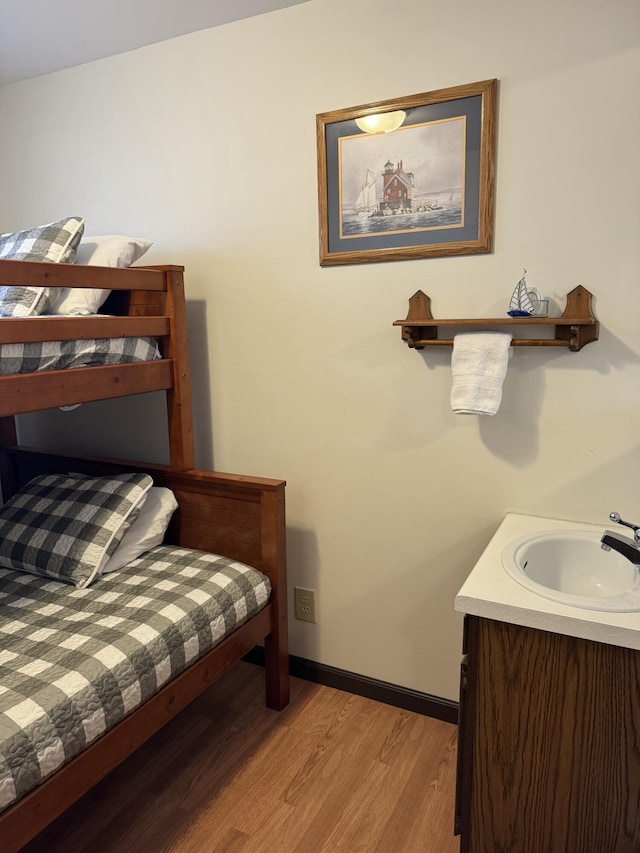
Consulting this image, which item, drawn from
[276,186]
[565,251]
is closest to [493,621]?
[565,251]

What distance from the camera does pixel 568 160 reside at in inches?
61.7

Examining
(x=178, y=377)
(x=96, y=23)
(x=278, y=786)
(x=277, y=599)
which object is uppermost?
(x=96, y=23)

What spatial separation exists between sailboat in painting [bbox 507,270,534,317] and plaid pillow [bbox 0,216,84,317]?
1.34 m

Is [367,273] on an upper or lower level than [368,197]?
lower

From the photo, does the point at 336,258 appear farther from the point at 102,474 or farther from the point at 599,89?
the point at 102,474

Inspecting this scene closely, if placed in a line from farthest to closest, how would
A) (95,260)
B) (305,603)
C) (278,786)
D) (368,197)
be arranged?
(305,603), (95,260), (368,197), (278,786)

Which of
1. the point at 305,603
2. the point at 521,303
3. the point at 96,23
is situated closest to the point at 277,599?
the point at 305,603

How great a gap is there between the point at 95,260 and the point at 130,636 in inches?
47.6

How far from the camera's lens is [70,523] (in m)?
1.94

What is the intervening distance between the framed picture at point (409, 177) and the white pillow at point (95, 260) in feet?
2.13

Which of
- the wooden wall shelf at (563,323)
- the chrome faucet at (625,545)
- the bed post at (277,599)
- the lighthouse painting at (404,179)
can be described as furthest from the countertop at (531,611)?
the lighthouse painting at (404,179)

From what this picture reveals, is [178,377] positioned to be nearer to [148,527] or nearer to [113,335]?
[113,335]

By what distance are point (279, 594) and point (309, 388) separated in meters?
0.71

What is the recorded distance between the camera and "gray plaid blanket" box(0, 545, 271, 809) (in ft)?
3.93
